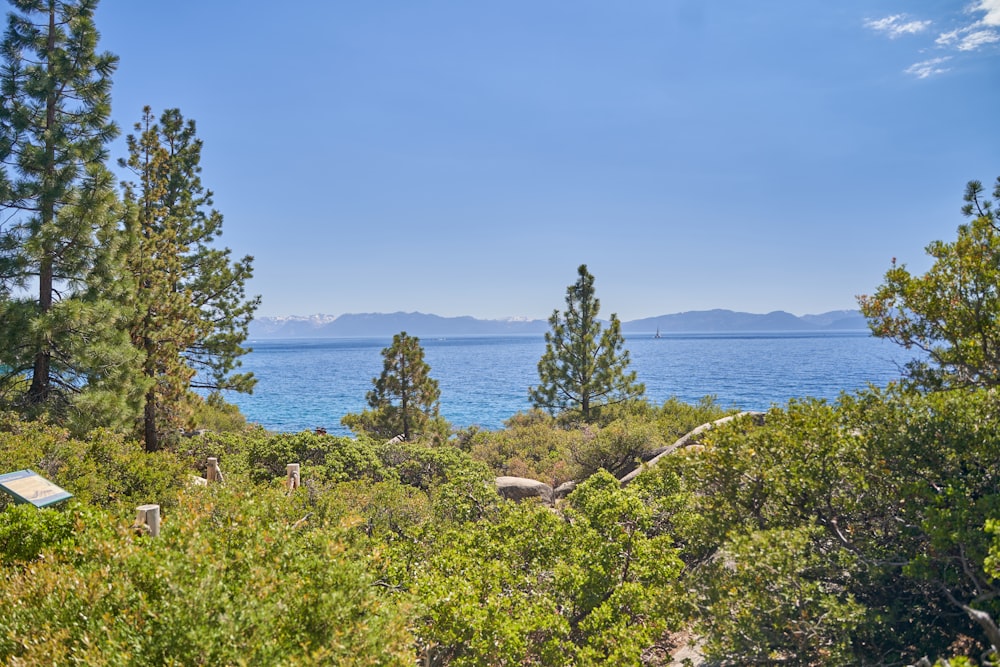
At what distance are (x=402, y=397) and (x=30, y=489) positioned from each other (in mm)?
16248

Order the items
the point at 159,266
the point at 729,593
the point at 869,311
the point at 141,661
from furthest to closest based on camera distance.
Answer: the point at 159,266, the point at 869,311, the point at 729,593, the point at 141,661

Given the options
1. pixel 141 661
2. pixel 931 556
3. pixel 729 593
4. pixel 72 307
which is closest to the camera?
pixel 141 661

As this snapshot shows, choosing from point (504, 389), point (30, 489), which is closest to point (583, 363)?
point (30, 489)

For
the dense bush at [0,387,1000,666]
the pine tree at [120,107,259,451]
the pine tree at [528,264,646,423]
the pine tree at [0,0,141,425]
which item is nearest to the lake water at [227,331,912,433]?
the pine tree at [528,264,646,423]

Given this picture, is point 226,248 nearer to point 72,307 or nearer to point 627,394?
point 72,307

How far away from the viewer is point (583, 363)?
26969 millimetres

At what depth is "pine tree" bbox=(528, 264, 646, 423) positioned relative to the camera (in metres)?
26.8

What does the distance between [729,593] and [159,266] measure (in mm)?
16636

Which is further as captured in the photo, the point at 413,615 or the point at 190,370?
the point at 190,370

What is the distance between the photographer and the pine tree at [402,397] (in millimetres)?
22438

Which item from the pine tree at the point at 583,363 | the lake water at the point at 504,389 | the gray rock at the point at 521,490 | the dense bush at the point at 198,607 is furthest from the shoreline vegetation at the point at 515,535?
the lake water at the point at 504,389

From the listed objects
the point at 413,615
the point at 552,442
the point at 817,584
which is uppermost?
the point at 817,584

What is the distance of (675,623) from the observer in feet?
19.6

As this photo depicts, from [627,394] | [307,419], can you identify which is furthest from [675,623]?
[307,419]
